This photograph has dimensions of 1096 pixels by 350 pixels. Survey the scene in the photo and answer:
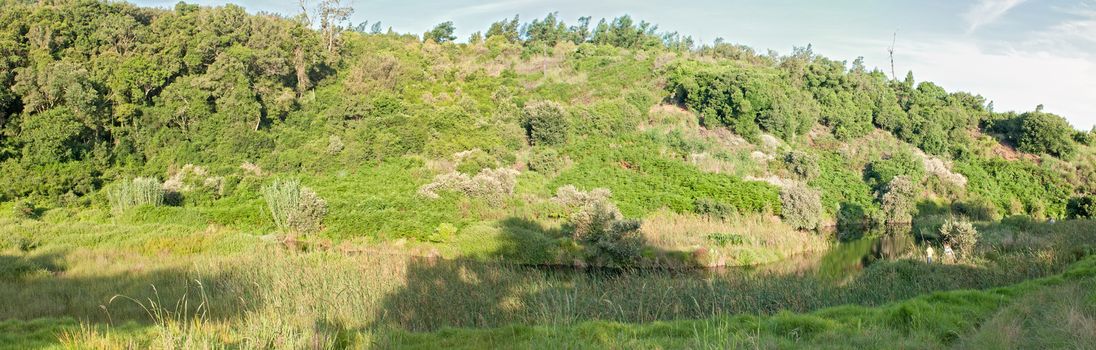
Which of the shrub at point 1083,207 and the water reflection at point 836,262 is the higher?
the shrub at point 1083,207

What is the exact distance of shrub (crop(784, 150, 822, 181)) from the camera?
38.6 m

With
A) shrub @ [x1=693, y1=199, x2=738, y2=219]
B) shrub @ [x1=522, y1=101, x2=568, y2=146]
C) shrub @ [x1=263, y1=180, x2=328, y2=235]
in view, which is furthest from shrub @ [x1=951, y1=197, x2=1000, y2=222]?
shrub @ [x1=263, y1=180, x2=328, y2=235]

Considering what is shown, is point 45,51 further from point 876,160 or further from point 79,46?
point 876,160

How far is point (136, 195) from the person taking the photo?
27.5 metres

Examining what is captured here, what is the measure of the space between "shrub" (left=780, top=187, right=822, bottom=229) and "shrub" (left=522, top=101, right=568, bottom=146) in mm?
12233

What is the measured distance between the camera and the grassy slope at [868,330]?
27.1 ft

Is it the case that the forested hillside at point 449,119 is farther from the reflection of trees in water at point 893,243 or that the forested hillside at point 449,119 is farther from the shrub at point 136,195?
the reflection of trees in water at point 893,243

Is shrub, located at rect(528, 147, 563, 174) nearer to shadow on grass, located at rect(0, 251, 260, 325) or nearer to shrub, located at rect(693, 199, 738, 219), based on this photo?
shrub, located at rect(693, 199, 738, 219)

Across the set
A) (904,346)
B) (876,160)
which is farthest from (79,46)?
(876,160)

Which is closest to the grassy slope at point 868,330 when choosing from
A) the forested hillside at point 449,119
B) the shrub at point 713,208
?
the forested hillside at point 449,119

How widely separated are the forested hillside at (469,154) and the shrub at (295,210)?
0.09m

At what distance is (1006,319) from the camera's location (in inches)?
374

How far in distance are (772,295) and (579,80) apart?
37329 millimetres

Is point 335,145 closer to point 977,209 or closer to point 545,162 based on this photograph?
point 545,162
